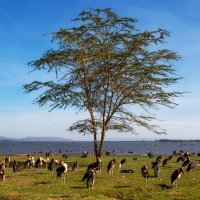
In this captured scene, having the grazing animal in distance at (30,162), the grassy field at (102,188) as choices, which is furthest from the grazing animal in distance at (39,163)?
the grassy field at (102,188)

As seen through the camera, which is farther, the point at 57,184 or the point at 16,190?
the point at 57,184

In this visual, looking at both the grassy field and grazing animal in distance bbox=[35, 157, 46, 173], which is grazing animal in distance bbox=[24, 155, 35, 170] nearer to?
grazing animal in distance bbox=[35, 157, 46, 173]

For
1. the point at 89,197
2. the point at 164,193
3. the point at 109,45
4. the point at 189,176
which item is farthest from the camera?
the point at 109,45

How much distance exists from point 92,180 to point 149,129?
19219 millimetres

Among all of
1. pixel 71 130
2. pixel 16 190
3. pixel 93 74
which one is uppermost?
pixel 93 74

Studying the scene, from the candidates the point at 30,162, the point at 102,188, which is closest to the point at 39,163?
the point at 30,162

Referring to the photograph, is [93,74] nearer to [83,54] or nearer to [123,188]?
[83,54]

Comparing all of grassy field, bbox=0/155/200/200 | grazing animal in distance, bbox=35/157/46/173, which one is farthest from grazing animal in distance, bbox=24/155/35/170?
grassy field, bbox=0/155/200/200

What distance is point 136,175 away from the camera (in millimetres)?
30859

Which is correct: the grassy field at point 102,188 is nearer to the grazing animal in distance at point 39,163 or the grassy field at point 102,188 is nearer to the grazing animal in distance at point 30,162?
the grazing animal in distance at point 39,163

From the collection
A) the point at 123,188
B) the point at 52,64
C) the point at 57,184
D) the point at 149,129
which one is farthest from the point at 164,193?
the point at 52,64

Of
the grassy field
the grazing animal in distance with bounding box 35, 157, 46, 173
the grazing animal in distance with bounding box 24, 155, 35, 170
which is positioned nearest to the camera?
the grassy field

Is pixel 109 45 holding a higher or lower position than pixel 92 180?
higher

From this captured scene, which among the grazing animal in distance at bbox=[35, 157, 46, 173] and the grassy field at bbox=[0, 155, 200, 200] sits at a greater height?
the grazing animal in distance at bbox=[35, 157, 46, 173]
